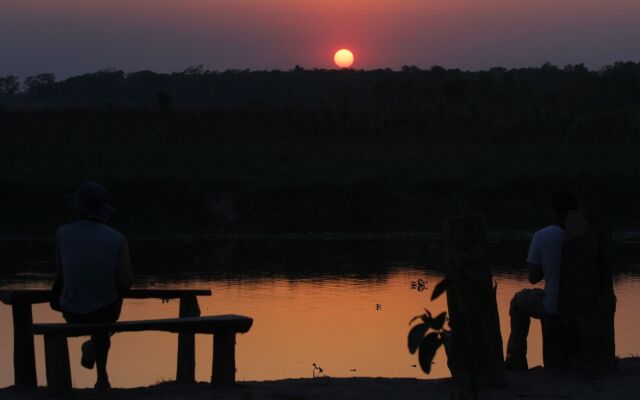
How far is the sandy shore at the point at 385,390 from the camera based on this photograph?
26.4ft

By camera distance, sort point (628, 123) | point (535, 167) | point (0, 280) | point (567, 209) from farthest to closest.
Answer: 1. point (628, 123)
2. point (535, 167)
3. point (0, 280)
4. point (567, 209)

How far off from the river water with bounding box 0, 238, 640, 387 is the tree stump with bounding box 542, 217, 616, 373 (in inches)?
72.5

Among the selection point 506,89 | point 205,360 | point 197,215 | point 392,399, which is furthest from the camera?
point 506,89

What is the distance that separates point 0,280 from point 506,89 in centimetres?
4470

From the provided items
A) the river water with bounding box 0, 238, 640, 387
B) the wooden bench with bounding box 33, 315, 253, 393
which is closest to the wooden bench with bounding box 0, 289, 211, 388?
the wooden bench with bounding box 33, 315, 253, 393

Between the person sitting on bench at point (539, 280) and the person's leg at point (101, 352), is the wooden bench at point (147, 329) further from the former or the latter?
the person sitting on bench at point (539, 280)

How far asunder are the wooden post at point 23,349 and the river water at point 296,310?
1427 millimetres

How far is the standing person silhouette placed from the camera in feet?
26.3

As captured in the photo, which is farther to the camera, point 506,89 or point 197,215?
point 506,89

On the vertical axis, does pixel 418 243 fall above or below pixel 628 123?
below

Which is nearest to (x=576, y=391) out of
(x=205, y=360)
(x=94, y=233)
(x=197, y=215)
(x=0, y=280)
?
(x=94, y=233)

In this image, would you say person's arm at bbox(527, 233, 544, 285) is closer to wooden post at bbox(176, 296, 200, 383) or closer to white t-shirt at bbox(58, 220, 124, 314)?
wooden post at bbox(176, 296, 200, 383)

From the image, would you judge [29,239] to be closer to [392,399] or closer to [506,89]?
[392,399]

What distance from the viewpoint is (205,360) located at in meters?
11.2
